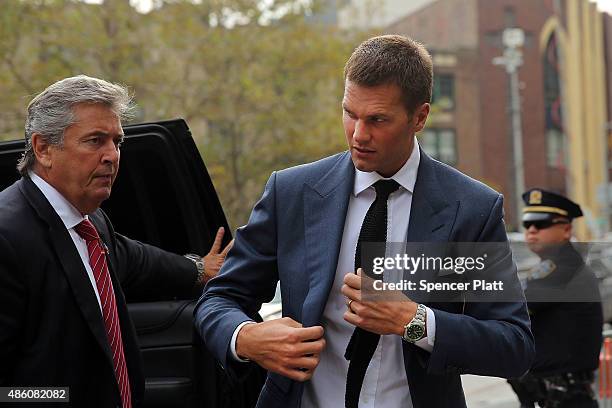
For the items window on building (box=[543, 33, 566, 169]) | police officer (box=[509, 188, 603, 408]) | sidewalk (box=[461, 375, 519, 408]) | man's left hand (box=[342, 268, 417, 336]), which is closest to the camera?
man's left hand (box=[342, 268, 417, 336])

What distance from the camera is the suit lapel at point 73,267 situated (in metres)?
2.65

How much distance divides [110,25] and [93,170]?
15.0m

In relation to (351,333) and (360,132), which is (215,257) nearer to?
(351,333)

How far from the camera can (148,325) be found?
3781 mm

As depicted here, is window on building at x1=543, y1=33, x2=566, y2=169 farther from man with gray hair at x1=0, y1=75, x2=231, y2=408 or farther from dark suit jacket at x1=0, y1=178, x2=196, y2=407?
dark suit jacket at x1=0, y1=178, x2=196, y2=407

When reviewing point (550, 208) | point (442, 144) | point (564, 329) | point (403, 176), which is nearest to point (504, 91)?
point (442, 144)

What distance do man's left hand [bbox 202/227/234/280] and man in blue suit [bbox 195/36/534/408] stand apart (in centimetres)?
85

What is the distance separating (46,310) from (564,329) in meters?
3.06

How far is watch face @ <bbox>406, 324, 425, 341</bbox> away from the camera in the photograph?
8.04 ft

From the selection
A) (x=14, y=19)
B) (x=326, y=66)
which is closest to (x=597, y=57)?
(x=326, y=66)

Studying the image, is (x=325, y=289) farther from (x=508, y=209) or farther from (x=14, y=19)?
(x=508, y=209)

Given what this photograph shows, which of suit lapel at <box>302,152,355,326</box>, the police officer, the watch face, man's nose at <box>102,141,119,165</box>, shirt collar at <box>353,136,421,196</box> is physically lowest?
the police officer

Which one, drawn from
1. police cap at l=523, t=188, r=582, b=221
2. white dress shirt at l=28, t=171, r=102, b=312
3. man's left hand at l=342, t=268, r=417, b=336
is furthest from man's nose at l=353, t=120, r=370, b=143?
police cap at l=523, t=188, r=582, b=221

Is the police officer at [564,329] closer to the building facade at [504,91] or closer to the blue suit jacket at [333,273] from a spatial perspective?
the blue suit jacket at [333,273]
